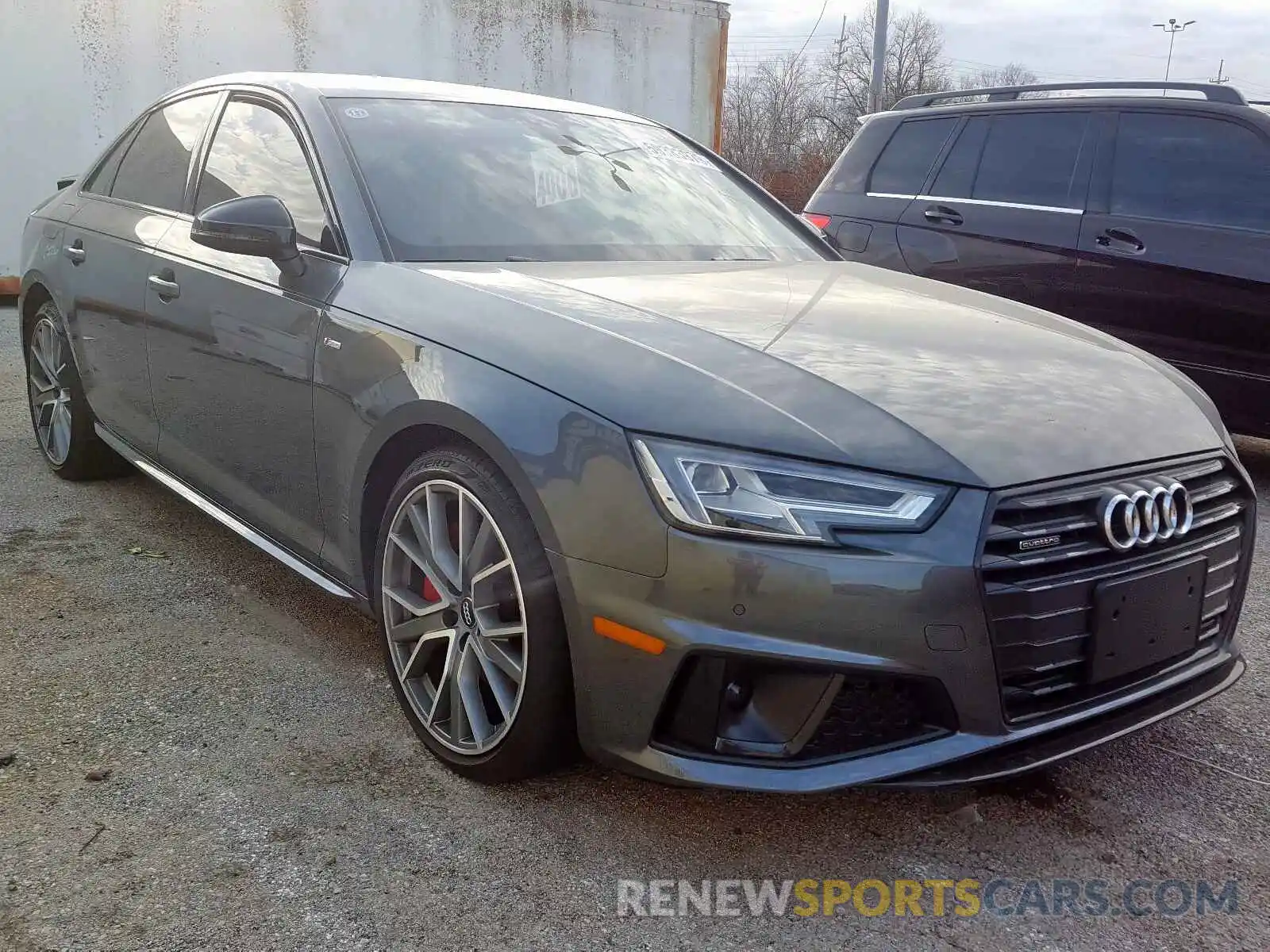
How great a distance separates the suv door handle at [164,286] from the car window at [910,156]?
376 centimetres

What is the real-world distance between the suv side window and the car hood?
276 cm

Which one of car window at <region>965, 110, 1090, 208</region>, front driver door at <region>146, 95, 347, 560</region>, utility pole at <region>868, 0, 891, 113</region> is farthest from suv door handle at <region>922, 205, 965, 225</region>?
utility pole at <region>868, 0, 891, 113</region>

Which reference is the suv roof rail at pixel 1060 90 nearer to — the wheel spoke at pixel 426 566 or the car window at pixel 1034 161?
the car window at pixel 1034 161

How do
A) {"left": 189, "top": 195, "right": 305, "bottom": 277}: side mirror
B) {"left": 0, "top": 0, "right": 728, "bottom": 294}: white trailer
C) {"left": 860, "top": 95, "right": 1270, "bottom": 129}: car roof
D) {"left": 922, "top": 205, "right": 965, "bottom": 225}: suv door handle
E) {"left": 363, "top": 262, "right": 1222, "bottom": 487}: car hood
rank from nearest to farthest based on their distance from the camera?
{"left": 363, "top": 262, "right": 1222, "bottom": 487}: car hood
{"left": 189, "top": 195, "right": 305, "bottom": 277}: side mirror
{"left": 860, "top": 95, "right": 1270, "bottom": 129}: car roof
{"left": 922, "top": 205, "right": 965, "bottom": 225}: suv door handle
{"left": 0, "top": 0, "right": 728, "bottom": 294}: white trailer

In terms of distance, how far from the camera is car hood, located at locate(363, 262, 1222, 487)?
200 centimetres

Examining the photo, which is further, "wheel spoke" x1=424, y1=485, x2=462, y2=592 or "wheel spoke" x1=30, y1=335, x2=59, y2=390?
"wheel spoke" x1=30, y1=335, x2=59, y2=390

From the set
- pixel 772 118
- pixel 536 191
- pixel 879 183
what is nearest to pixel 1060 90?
pixel 879 183

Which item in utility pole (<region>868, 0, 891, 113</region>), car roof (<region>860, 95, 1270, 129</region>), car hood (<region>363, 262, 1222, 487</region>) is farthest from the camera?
utility pole (<region>868, 0, 891, 113</region>)

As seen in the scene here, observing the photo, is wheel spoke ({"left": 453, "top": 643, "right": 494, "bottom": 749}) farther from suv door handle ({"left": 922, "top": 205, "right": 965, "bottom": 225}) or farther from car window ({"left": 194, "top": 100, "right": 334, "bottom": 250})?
suv door handle ({"left": 922, "top": 205, "right": 965, "bottom": 225})

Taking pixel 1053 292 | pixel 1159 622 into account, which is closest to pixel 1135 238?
pixel 1053 292

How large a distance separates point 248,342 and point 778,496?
5.58 ft

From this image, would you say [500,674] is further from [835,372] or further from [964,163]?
[964,163]

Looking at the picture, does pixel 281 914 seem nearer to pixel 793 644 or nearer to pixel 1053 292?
pixel 793 644

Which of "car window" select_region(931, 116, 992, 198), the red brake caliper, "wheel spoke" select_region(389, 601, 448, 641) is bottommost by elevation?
"wheel spoke" select_region(389, 601, 448, 641)
